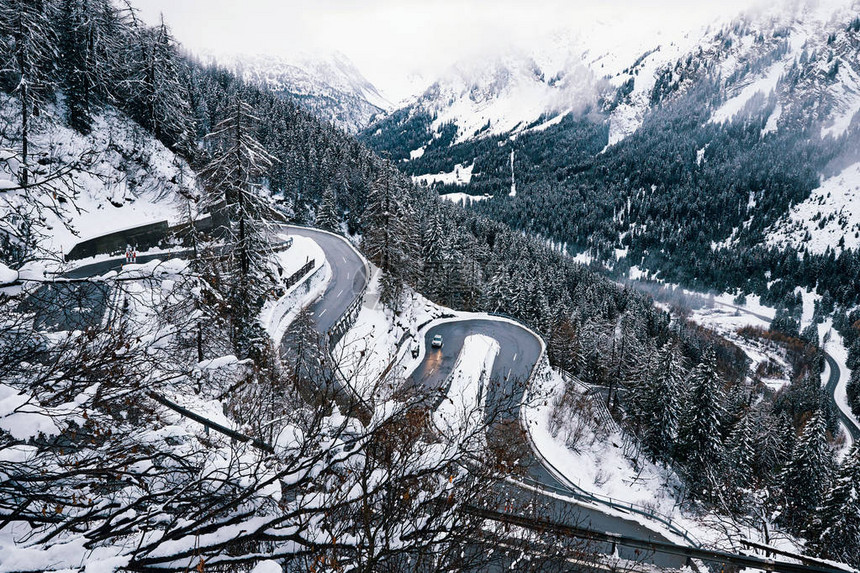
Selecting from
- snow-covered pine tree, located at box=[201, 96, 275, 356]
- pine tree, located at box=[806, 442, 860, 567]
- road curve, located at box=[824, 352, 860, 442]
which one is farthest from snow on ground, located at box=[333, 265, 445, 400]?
road curve, located at box=[824, 352, 860, 442]

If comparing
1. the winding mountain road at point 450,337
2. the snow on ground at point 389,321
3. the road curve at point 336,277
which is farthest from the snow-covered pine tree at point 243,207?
the snow on ground at point 389,321

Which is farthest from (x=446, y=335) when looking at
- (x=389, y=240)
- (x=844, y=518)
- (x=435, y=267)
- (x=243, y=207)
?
(x=844, y=518)

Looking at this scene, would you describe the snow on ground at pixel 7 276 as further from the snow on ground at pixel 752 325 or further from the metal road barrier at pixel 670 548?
the snow on ground at pixel 752 325

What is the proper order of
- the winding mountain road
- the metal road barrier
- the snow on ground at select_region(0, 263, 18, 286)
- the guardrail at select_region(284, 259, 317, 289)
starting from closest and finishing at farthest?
the snow on ground at select_region(0, 263, 18, 286) → the metal road barrier → the winding mountain road → the guardrail at select_region(284, 259, 317, 289)

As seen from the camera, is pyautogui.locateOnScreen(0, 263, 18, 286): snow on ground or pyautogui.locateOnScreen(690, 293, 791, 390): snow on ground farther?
pyautogui.locateOnScreen(690, 293, 791, 390): snow on ground

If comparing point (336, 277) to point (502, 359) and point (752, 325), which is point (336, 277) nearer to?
point (502, 359)

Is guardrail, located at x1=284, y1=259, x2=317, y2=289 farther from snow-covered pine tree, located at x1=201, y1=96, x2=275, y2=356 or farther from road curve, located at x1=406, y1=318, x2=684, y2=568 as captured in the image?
snow-covered pine tree, located at x1=201, y1=96, x2=275, y2=356

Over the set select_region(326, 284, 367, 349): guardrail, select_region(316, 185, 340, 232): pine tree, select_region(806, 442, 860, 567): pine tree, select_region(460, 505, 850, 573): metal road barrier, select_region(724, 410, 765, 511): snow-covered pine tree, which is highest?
select_region(316, 185, 340, 232): pine tree
